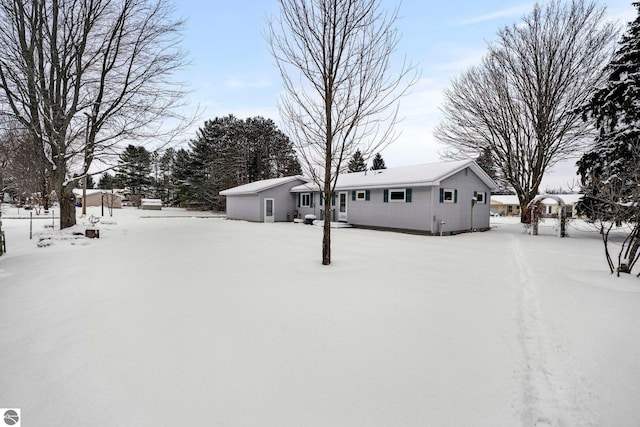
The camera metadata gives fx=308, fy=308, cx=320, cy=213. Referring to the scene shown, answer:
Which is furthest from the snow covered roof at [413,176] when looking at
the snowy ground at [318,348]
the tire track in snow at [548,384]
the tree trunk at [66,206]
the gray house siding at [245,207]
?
the tree trunk at [66,206]

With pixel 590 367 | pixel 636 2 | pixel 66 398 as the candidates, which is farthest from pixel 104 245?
pixel 636 2

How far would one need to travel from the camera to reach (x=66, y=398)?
2.34 meters

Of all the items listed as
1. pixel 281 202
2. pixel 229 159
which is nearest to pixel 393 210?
pixel 281 202

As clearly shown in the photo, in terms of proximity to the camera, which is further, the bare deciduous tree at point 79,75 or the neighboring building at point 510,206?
the neighboring building at point 510,206

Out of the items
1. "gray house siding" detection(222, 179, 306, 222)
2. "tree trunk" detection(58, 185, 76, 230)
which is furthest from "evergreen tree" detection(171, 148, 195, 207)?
"tree trunk" detection(58, 185, 76, 230)

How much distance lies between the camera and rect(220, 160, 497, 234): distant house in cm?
1381

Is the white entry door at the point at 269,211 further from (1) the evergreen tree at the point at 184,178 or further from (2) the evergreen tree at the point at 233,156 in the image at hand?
(1) the evergreen tree at the point at 184,178

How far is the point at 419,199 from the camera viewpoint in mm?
14078

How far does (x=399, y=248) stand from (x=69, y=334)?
8.16 metres

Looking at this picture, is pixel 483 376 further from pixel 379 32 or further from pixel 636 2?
pixel 636 2

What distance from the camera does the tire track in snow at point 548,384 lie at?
7.27 ft

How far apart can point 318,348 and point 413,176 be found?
1281 centimetres

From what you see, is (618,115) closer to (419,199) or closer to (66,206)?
(419,199)

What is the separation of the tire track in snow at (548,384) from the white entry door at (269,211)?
18.4m
